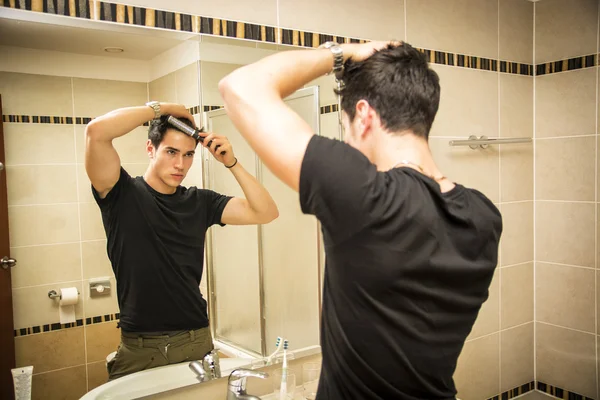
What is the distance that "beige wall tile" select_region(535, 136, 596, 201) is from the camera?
2242 millimetres

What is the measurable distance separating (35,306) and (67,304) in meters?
0.07

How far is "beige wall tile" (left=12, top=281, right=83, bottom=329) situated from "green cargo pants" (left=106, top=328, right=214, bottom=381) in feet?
0.61

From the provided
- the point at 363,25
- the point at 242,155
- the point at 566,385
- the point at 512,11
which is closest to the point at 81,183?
Result: the point at 242,155

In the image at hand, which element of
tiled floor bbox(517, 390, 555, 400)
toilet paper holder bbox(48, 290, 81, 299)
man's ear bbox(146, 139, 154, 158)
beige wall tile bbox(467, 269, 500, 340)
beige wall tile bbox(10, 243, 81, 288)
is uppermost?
man's ear bbox(146, 139, 154, 158)

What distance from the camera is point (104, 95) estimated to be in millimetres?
1322

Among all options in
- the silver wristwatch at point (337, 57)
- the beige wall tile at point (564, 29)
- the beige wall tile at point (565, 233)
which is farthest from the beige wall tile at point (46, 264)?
the beige wall tile at point (564, 29)

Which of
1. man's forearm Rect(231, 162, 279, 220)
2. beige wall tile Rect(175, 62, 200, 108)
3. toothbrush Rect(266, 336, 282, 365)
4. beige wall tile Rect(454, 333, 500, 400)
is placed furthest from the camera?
beige wall tile Rect(454, 333, 500, 400)

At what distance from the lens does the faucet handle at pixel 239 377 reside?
59.3 inches

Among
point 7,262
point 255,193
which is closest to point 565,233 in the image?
point 255,193

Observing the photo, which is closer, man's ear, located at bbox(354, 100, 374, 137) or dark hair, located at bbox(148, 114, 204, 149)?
man's ear, located at bbox(354, 100, 374, 137)

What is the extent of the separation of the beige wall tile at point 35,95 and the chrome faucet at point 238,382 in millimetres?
845

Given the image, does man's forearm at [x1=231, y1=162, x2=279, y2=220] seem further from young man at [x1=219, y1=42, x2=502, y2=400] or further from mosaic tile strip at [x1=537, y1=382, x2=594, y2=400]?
mosaic tile strip at [x1=537, y1=382, x2=594, y2=400]

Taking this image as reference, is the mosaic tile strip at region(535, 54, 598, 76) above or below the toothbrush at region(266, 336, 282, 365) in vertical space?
above

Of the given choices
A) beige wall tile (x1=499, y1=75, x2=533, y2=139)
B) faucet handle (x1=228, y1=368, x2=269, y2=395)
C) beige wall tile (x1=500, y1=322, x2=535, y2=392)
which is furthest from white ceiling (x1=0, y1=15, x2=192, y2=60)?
beige wall tile (x1=500, y1=322, x2=535, y2=392)
